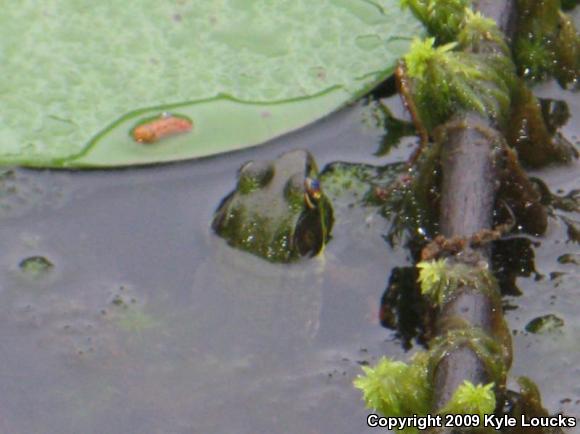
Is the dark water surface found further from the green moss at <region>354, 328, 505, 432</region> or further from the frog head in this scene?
the green moss at <region>354, 328, 505, 432</region>

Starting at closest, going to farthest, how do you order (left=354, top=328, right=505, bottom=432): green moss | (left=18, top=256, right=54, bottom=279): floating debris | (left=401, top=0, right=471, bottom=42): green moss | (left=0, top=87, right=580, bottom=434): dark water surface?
(left=354, top=328, right=505, bottom=432): green moss
(left=0, top=87, right=580, bottom=434): dark water surface
(left=18, top=256, right=54, bottom=279): floating debris
(left=401, top=0, right=471, bottom=42): green moss

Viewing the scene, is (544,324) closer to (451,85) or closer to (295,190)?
(451,85)

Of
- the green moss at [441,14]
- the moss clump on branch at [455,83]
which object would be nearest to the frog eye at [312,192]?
the moss clump on branch at [455,83]

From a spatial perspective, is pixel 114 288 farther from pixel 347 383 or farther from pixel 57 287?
pixel 347 383

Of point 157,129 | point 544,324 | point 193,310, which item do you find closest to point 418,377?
point 544,324

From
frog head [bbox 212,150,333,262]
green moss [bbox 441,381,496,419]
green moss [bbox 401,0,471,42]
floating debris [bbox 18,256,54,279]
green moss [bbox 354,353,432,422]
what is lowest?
green moss [bbox 441,381,496,419]

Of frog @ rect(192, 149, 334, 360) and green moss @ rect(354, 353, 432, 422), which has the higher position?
frog @ rect(192, 149, 334, 360)

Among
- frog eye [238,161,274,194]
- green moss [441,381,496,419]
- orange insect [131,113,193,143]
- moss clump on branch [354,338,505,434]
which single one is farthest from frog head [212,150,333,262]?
green moss [441,381,496,419]
